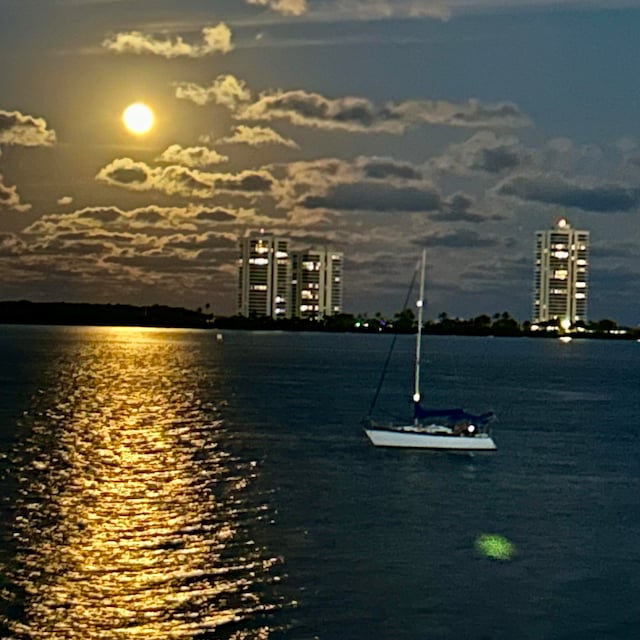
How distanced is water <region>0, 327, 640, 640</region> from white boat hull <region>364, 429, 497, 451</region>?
2.83 ft

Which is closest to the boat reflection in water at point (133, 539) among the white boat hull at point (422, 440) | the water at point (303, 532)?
the water at point (303, 532)

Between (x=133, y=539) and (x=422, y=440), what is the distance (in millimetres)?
35370

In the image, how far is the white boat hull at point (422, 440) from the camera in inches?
3088

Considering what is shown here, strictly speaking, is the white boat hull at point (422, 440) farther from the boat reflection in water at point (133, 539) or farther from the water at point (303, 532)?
the boat reflection in water at point (133, 539)

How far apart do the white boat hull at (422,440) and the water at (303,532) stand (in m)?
0.86

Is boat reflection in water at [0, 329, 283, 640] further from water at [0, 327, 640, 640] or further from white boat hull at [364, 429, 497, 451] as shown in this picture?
white boat hull at [364, 429, 497, 451]

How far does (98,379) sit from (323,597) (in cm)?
13479

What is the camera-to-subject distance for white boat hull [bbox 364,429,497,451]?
3088 inches

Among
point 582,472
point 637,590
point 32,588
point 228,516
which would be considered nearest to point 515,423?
point 582,472

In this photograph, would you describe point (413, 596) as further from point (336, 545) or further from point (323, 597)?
point (336, 545)

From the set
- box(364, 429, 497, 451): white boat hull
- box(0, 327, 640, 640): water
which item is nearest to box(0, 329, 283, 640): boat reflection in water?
box(0, 327, 640, 640): water

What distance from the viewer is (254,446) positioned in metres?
81.7

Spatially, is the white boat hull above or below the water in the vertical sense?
above

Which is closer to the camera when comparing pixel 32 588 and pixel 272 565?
pixel 32 588
